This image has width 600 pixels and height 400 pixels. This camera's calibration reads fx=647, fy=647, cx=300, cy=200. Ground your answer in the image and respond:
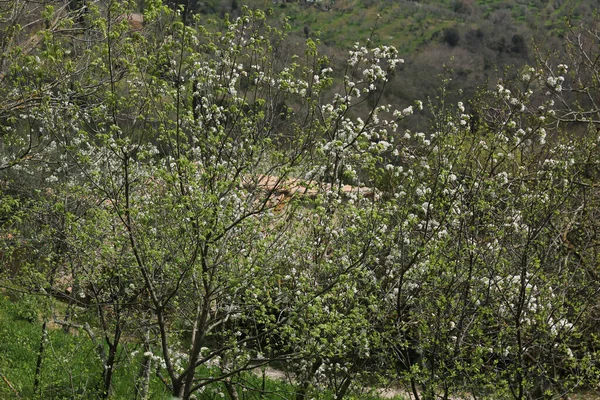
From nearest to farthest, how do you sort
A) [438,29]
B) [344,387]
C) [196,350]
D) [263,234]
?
[196,350]
[263,234]
[344,387]
[438,29]

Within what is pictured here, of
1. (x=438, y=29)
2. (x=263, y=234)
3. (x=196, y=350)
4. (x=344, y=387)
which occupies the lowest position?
(x=344, y=387)

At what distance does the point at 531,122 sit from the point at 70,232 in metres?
7.29

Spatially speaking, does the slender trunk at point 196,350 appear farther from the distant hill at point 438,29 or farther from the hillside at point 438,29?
the distant hill at point 438,29

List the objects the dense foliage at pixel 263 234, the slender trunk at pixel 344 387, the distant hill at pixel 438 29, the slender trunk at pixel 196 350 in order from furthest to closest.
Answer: the distant hill at pixel 438 29, the slender trunk at pixel 344 387, the slender trunk at pixel 196 350, the dense foliage at pixel 263 234

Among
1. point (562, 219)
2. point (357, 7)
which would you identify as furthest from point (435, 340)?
point (357, 7)

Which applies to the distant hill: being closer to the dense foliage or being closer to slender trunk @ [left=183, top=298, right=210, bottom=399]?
the dense foliage

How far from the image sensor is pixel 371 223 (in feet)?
21.1

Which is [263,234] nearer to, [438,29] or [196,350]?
[196,350]

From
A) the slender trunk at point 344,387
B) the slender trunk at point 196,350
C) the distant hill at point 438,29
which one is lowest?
the slender trunk at point 344,387

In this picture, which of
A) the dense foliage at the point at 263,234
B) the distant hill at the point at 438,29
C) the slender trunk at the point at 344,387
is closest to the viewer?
the dense foliage at the point at 263,234

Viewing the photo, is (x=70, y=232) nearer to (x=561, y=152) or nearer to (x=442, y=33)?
(x=561, y=152)

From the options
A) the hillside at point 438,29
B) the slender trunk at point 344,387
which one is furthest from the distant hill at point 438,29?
the slender trunk at point 344,387

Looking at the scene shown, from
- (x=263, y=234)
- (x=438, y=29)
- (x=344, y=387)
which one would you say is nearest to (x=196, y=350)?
(x=263, y=234)

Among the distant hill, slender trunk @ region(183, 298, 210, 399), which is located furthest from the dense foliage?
the distant hill
